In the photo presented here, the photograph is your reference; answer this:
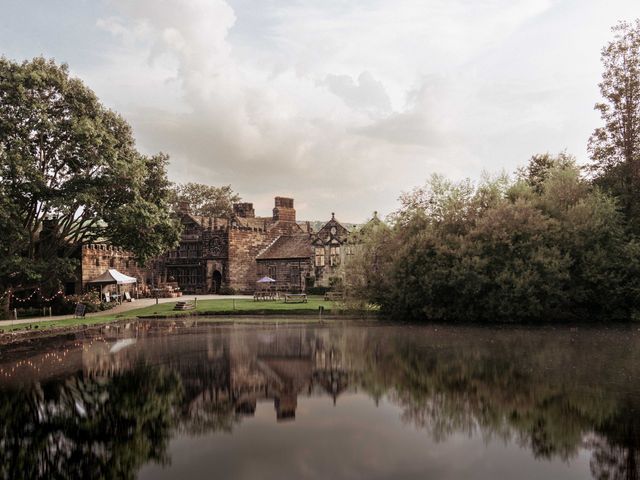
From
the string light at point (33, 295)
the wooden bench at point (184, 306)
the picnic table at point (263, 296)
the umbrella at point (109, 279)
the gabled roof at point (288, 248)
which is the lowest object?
the wooden bench at point (184, 306)

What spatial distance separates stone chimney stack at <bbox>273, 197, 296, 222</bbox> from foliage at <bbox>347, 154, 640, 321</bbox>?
100 feet

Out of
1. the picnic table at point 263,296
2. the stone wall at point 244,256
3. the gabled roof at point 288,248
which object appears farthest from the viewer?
the stone wall at point 244,256

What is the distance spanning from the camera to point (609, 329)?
2845 cm

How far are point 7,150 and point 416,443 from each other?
32096mm

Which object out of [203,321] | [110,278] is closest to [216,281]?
[110,278]

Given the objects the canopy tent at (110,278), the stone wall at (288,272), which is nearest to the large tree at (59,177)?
the canopy tent at (110,278)

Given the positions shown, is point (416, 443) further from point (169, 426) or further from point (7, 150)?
point (7, 150)

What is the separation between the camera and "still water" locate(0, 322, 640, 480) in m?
9.38

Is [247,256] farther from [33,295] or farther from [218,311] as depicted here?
[33,295]

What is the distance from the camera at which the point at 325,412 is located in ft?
41.7

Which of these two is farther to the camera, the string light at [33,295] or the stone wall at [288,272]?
the stone wall at [288,272]

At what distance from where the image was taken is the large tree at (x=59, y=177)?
3291cm

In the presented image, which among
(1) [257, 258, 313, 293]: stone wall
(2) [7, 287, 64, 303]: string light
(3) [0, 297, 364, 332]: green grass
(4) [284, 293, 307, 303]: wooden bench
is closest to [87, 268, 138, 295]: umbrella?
(2) [7, 287, 64, 303]: string light

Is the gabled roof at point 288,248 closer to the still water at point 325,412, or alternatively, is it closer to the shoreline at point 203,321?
the shoreline at point 203,321
